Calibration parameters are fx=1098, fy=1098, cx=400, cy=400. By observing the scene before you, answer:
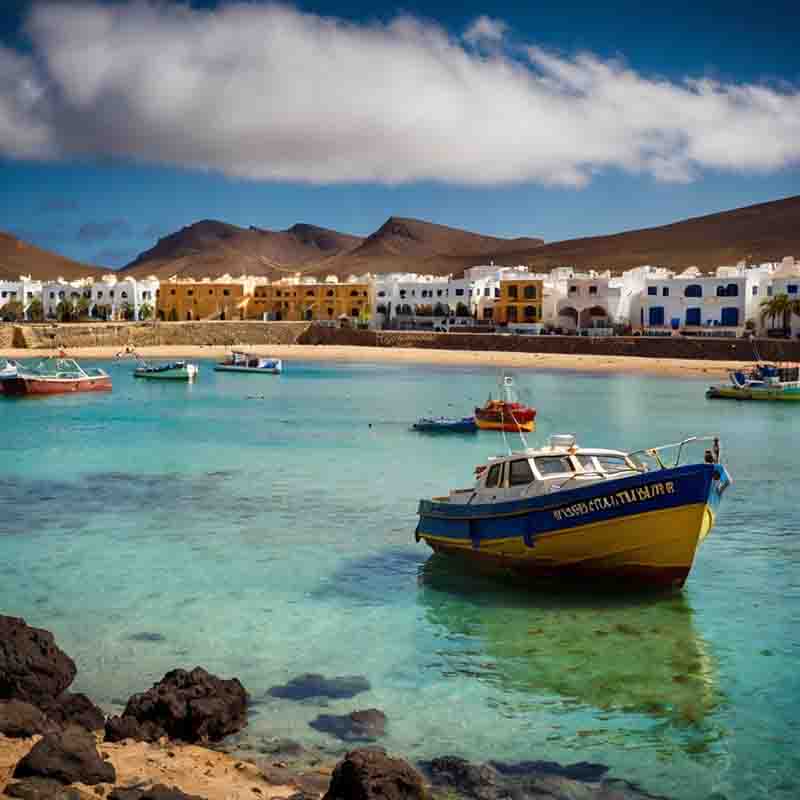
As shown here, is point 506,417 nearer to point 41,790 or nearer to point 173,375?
point 41,790

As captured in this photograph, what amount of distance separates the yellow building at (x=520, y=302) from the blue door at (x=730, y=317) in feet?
63.7

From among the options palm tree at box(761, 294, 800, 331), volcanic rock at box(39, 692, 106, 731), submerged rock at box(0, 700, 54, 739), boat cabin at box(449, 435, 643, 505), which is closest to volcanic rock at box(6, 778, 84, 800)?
submerged rock at box(0, 700, 54, 739)

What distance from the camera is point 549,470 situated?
1777 centimetres

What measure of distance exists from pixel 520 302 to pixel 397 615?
311ft

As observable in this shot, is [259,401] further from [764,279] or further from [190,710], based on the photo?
[764,279]

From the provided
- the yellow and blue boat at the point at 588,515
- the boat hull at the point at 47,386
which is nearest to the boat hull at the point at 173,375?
the boat hull at the point at 47,386

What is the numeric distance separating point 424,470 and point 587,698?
19606 millimetres

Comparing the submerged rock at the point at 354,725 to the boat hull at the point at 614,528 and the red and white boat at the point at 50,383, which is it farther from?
the red and white boat at the point at 50,383

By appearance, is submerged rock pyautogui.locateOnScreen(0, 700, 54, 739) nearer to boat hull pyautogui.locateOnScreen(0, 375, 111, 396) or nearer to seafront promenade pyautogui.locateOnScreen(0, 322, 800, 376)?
boat hull pyautogui.locateOnScreen(0, 375, 111, 396)

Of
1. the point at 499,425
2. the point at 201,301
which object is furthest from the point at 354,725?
the point at 201,301

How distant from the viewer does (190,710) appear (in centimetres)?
1169

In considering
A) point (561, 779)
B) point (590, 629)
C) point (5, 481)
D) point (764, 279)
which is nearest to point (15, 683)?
point (561, 779)

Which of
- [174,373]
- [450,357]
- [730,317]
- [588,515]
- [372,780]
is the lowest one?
[372,780]

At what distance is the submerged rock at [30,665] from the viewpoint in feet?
40.4
